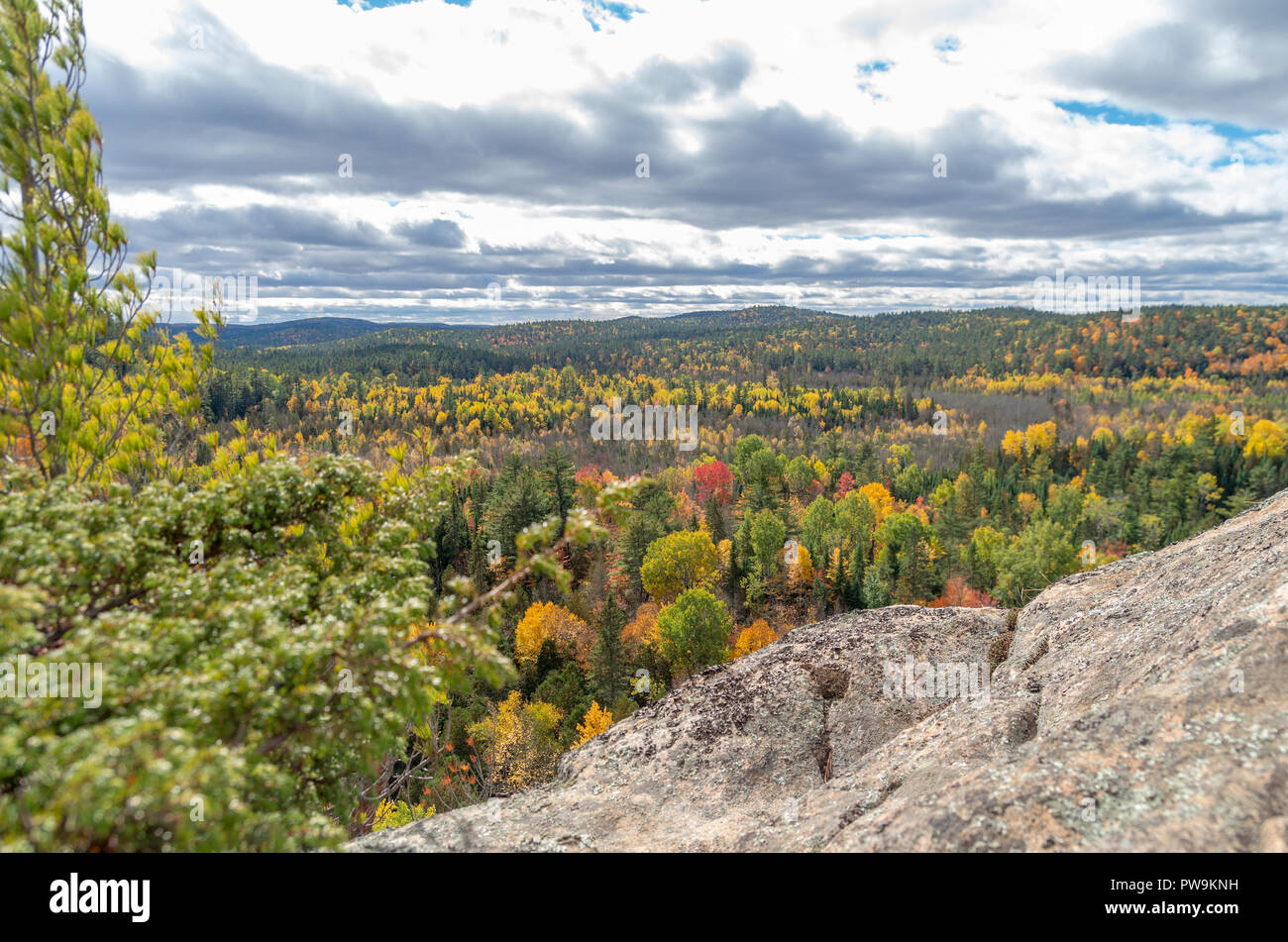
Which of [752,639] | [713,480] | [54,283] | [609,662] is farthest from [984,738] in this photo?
[713,480]

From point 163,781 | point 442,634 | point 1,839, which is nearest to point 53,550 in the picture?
point 1,839

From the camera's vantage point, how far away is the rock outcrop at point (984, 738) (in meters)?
6.43

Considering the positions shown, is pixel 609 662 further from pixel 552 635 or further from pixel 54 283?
pixel 54 283

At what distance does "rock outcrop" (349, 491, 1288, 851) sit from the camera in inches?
253

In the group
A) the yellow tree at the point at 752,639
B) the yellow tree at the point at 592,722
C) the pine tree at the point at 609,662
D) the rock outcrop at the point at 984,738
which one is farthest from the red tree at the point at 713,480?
the rock outcrop at the point at 984,738

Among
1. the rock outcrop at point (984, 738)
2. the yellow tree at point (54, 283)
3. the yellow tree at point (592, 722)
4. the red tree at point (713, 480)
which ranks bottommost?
the yellow tree at point (592, 722)

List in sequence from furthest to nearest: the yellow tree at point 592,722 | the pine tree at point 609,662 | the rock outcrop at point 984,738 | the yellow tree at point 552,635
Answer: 1. the yellow tree at point 552,635
2. the pine tree at point 609,662
3. the yellow tree at point 592,722
4. the rock outcrop at point 984,738

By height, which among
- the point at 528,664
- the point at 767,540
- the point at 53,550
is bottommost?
the point at 528,664

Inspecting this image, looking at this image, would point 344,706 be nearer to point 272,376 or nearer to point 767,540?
point 767,540

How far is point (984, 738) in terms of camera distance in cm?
1012

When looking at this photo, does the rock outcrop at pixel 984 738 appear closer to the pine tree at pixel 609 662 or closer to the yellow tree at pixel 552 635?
the pine tree at pixel 609 662

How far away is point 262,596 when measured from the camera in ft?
19.1

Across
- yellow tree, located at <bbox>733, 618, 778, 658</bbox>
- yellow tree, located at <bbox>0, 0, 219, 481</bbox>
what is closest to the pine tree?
yellow tree, located at <bbox>733, 618, 778, 658</bbox>
